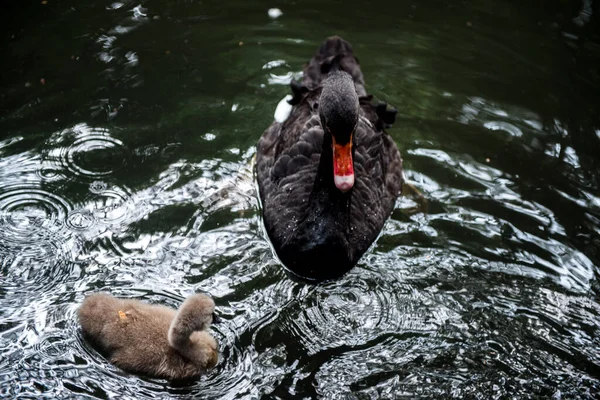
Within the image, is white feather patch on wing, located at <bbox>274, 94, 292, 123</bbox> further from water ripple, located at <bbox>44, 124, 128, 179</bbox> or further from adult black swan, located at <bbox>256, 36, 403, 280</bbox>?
water ripple, located at <bbox>44, 124, 128, 179</bbox>

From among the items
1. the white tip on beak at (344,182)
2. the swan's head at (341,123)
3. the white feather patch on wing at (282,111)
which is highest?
the swan's head at (341,123)

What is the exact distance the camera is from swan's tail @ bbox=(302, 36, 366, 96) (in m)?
5.91

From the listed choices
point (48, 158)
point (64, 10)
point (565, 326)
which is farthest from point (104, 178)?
point (565, 326)

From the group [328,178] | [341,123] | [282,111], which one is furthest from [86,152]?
[341,123]

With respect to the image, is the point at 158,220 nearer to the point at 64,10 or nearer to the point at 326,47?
the point at 326,47

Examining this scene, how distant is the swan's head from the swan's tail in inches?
60.5

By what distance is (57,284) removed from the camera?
434 centimetres

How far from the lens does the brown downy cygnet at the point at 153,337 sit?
12.0 feet

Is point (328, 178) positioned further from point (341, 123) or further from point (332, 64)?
point (332, 64)

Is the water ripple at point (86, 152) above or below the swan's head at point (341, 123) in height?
below

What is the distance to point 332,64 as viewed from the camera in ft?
19.3

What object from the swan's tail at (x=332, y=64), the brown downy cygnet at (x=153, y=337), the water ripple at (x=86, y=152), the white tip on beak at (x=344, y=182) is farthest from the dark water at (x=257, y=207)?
the white tip on beak at (x=344, y=182)

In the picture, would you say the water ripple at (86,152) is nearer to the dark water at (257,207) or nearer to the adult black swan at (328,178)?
the dark water at (257,207)

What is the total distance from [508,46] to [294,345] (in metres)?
4.91
